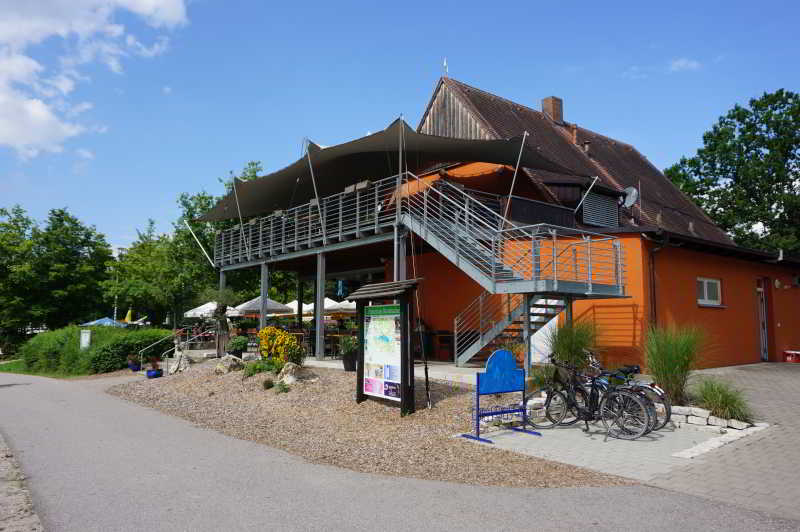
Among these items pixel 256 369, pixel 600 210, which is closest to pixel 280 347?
pixel 256 369

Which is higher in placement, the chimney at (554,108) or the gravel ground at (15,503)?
the chimney at (554,108)

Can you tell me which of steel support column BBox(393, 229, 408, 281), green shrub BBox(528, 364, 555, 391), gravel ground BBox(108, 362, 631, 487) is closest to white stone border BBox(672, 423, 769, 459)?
gravel ground BBox(108, 362, 631, 487)

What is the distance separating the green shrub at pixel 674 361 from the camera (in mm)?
8672

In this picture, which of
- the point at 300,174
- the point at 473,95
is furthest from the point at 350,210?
the point at 473,95

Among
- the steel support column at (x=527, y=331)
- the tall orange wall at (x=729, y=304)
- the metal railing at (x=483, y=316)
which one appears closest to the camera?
the steel support column at (x=527, y=331)

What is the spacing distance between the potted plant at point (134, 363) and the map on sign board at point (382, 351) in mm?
13511

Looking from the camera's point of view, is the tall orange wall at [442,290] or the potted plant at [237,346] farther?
the potted plant at [237,346]

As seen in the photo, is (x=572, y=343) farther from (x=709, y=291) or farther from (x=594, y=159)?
(x=594, y=159)

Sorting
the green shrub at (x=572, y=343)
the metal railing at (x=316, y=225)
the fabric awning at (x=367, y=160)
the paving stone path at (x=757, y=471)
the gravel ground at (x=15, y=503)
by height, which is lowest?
the gravel ground at (x=15, y=503)

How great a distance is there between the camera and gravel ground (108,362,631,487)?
629cm

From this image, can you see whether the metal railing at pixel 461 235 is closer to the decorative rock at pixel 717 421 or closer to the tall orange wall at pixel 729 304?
the tall orange wall at pixel 729 304

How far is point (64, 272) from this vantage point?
1655 inches

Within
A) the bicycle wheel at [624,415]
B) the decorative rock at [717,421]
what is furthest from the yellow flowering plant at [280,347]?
the decorative rock at [717,421]

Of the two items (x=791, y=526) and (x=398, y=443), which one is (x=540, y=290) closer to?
(x=398, y=443)
